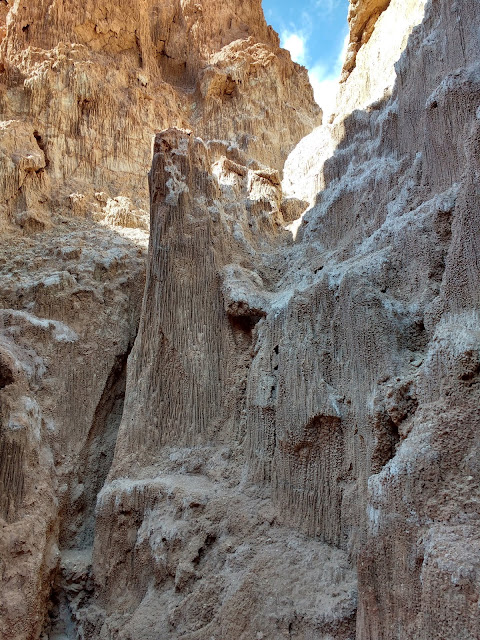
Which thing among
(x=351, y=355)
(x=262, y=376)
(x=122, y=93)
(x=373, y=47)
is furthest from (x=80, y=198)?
(x=351, y=355)

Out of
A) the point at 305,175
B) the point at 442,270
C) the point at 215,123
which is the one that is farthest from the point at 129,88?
the point at 442,270

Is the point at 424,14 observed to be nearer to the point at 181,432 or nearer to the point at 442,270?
the point at 442,270

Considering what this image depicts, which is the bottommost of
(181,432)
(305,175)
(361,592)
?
(361,592)

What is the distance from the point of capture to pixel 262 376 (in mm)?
9477

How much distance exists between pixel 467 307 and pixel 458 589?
9.88 ft

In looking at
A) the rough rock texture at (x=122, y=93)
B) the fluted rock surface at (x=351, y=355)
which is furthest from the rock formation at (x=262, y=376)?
the rough rock texture at (x=122, y=93)

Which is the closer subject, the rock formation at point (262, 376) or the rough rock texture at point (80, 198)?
the rock formation at point (262, 376)

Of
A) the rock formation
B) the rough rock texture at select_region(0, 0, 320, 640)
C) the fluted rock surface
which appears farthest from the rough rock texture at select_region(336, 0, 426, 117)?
the rough rock texture at select_region(0, 0, 320, 640)

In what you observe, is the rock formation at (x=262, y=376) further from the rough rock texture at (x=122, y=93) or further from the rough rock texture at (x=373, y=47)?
the rough rock texture at (x=122, y=93)

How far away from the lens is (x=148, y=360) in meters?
11.4

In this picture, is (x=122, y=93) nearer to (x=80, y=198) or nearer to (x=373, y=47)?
(x=80, y=198)

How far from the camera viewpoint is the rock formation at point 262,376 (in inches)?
242

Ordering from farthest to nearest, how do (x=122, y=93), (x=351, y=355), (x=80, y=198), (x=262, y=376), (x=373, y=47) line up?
(x=122, y=93) → (x=80, y=198) → (x=373, y=47) → (x=262, y=376) → (x=351, y=355)

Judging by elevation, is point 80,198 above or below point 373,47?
below
